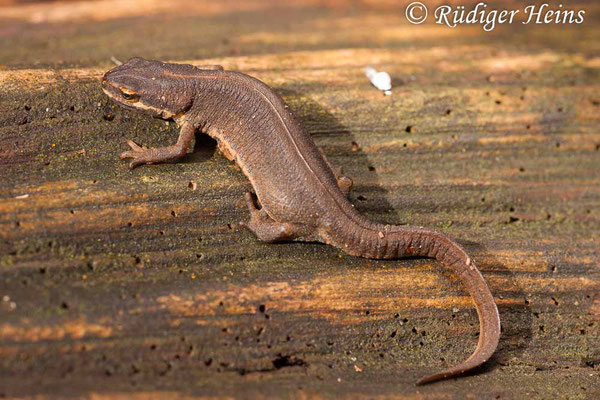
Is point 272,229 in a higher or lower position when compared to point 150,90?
lower

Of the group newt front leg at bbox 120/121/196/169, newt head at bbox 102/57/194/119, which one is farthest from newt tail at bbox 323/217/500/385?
newt head at bbox 102/57/194/119

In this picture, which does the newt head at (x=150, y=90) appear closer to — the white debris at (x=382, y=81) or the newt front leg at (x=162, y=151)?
the newt front leg at (x=162, y=151)

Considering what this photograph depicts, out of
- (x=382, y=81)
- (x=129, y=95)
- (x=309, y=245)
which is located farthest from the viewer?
(x=382, y=81)

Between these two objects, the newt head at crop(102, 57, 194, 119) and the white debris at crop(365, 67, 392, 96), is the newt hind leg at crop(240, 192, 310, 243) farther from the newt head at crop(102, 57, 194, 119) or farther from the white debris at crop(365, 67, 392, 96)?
the white debris at crop(365, 67, 392, 96)

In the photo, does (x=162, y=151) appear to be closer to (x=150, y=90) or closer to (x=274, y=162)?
(x=150, y=90)

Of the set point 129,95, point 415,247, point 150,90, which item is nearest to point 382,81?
point 415,247

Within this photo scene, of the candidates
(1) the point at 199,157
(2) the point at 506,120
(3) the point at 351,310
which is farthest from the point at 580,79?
(1) the point at 199,157
